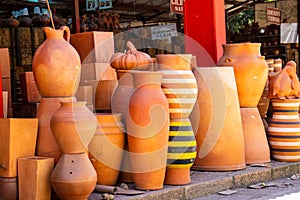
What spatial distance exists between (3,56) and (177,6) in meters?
5.99

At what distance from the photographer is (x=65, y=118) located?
3.34 m

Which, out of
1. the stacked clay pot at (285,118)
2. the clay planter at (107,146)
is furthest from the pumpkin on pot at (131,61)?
the stacked clay pot at (285,118)

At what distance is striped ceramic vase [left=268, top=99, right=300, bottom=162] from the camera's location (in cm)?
499

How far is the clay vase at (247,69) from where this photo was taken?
4.77 m

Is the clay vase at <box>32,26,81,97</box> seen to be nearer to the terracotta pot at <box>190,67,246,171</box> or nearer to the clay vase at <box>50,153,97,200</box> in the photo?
the clay vase at <box>50,153,97,200</box>

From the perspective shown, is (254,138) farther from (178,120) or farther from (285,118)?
(178,120)

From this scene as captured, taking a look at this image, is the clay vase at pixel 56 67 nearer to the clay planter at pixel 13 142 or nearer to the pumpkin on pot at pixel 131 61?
the clay planter at pixel 13 142

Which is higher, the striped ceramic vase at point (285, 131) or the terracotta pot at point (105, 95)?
the terracotta pot at point (105, 95)

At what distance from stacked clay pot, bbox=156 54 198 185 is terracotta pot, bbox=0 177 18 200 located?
3.73 feet

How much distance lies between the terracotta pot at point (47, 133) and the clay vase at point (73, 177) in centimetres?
23

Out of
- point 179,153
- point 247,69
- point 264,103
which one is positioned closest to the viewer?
point 179,153

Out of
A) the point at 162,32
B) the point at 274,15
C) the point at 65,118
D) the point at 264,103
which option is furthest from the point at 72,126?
the point at 274,15

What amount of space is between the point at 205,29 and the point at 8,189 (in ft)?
10.1

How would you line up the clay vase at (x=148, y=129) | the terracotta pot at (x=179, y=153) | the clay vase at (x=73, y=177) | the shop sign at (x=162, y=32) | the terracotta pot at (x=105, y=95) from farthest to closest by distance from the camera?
1. the shop sign at (x=162, y=32)
2. the terracotta pot at (x=105, y=95)
3. the terracotta pot at (x=179, y=153)
4. the clay vase at (x=148, y=129)
5. the clay vase at (x=73, y=177)
